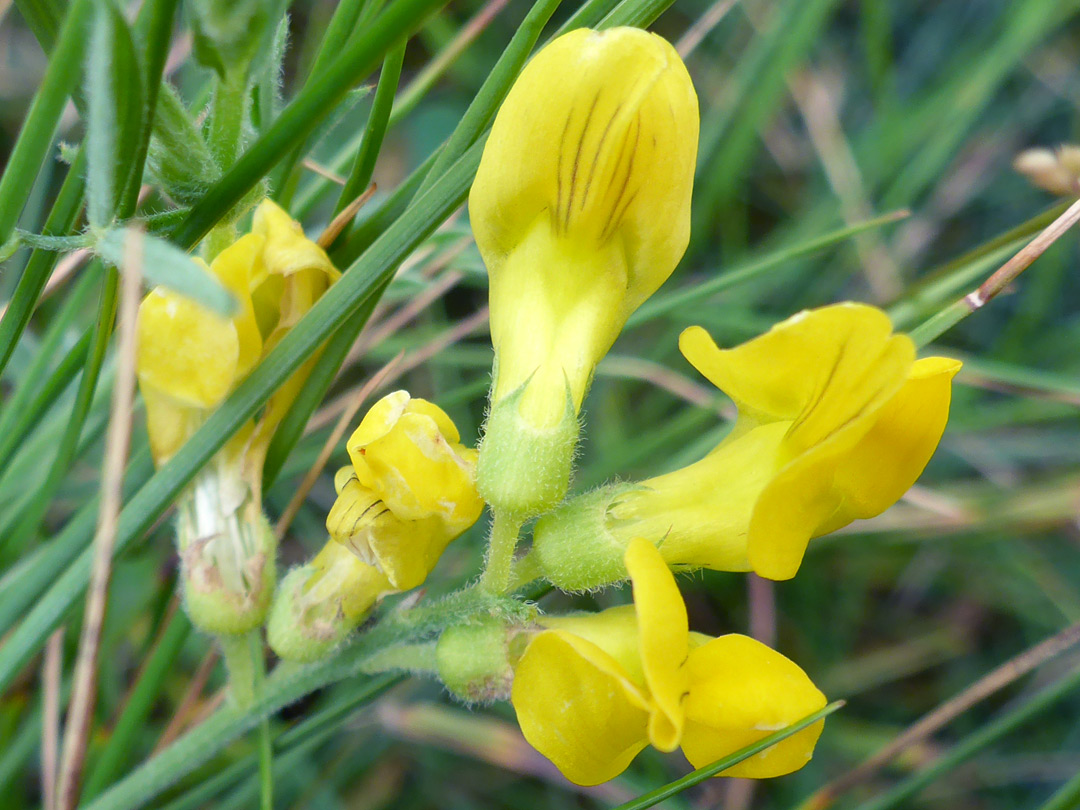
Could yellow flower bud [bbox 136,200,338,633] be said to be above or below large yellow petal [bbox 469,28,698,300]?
below

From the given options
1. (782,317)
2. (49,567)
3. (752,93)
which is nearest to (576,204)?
(49,567)

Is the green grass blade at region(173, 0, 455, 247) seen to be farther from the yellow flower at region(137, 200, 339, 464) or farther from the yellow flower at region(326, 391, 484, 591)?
the yellow flower at region(326, 391, 484, 591)

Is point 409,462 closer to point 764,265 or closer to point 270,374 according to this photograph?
point 270,374

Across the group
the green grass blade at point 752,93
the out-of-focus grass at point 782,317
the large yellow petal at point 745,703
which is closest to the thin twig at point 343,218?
the out-of-focus grass at point 782,317

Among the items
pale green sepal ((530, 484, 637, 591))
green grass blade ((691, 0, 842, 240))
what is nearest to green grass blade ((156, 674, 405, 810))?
pale green sepal ((530, 484, 637, 591))

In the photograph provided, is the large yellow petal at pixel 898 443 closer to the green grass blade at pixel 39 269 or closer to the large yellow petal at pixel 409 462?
the large yellow petal at pixel 409 462
